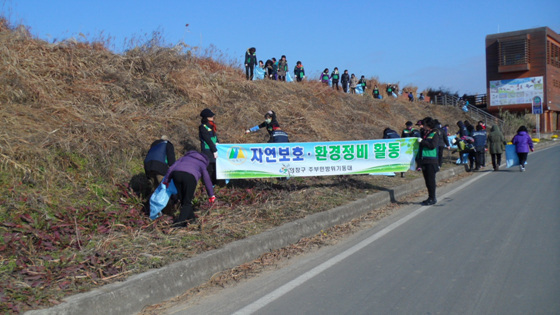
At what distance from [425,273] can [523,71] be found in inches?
2006

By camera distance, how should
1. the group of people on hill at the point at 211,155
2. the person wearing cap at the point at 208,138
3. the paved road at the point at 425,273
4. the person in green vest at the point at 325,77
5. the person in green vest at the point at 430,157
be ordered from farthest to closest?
the person in green vest at the point at 325,77 < the person in green vest at the point at 430,157 < the person wearing cap at the point at 208,138 < the group of people on hill at the point at 211,155 < the paved road at the point at 425,273

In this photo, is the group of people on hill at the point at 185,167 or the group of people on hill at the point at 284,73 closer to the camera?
the group of people on hill at the point at 185,167

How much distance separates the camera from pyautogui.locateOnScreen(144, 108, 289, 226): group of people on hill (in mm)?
6711

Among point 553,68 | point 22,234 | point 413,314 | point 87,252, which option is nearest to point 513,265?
point 413,314

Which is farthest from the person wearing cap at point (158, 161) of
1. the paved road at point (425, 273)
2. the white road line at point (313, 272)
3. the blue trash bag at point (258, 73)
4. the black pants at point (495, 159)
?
the blue trash bag at point (258, 73)

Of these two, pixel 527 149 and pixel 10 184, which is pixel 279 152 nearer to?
pixel 10 184

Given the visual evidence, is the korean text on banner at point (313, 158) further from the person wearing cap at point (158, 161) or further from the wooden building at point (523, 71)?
the wooden building at point (523, 71)

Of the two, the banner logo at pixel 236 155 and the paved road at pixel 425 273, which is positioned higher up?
the banner logo at pixel 236 155

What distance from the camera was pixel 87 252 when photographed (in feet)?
17.3

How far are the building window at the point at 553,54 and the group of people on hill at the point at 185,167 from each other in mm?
49099

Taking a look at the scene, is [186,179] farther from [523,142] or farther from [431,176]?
[523,142]

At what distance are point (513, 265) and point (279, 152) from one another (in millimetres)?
5037

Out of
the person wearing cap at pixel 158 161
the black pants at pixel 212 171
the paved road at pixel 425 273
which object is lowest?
the paved road at pixel 425 273

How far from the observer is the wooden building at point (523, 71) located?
157 ft
